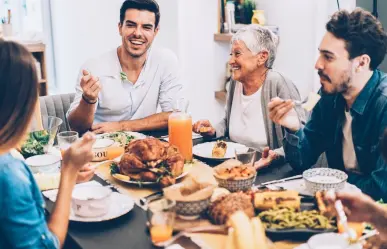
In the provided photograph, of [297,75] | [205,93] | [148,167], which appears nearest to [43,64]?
[205,93]

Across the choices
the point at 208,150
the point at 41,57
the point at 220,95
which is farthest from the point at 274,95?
the point at 41,57

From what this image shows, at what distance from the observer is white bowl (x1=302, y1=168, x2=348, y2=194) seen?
1.56 meters

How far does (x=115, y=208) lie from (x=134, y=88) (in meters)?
1.34

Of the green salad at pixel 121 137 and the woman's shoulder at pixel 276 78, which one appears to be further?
the woman's shoulder at pixel 276 78

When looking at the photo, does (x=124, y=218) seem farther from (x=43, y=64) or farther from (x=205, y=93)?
(x=43, y=64)

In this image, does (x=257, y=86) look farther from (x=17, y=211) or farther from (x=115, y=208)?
(x=17, y=211)

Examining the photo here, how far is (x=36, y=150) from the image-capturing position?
2043mm

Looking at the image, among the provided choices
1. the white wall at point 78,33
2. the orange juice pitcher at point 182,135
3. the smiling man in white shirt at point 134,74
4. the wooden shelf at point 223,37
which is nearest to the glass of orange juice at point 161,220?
the orange juice pitcher at point 182,135

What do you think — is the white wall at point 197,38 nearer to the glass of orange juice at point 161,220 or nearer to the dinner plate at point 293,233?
the dinner plate at point 293,233

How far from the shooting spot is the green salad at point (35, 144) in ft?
6.67

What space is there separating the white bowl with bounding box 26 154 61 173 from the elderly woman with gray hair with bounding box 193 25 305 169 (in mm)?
785

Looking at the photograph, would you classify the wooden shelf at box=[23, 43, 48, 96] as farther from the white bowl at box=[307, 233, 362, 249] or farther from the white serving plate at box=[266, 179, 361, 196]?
the white bowl at box=[307, 233, 362, 249]

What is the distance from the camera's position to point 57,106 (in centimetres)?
297

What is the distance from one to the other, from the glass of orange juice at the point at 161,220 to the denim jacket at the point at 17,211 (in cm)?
27
